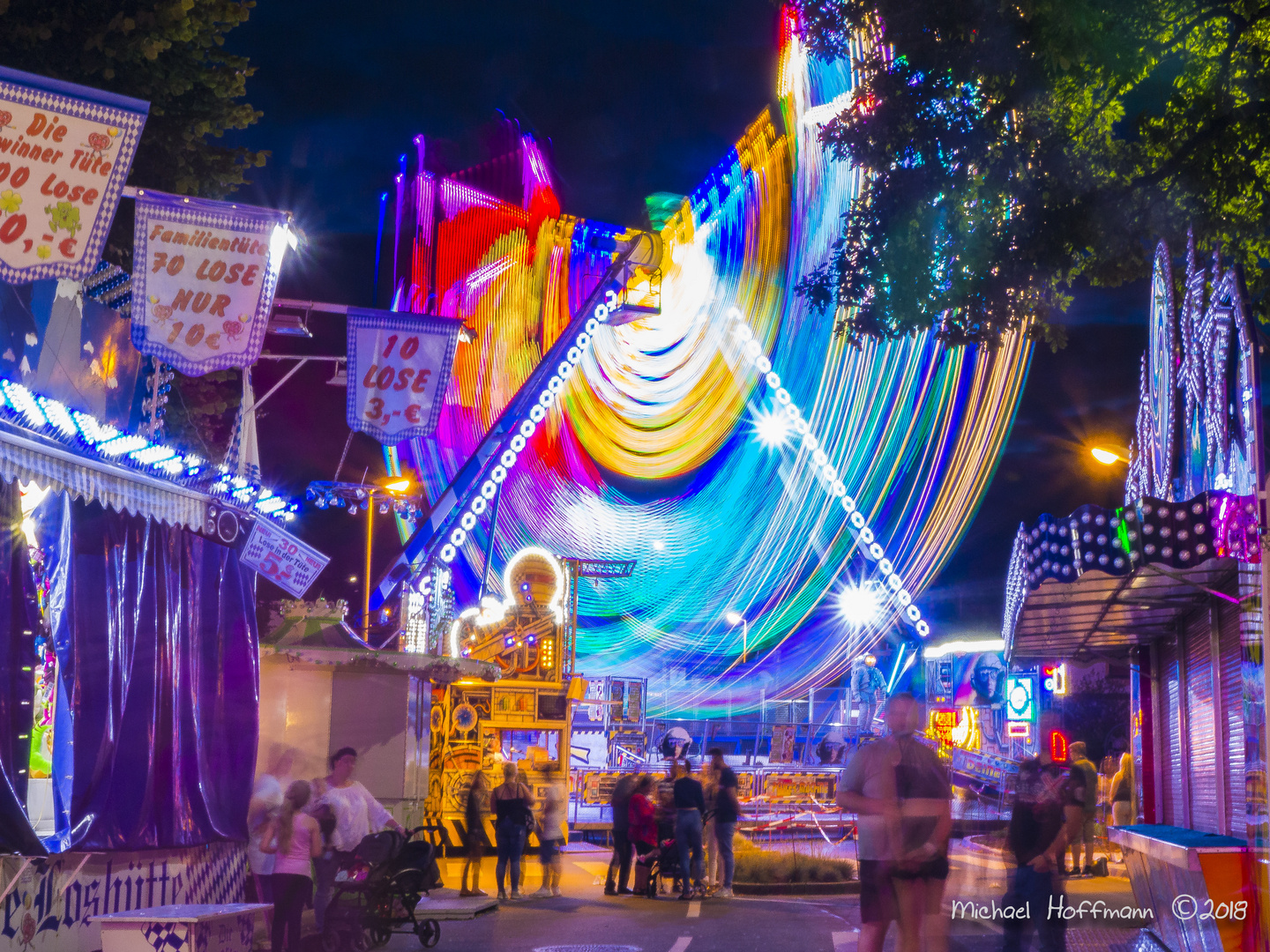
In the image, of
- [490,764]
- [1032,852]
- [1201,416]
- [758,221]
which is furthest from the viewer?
[758,221]

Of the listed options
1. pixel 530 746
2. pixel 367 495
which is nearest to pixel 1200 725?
pixel 530 746

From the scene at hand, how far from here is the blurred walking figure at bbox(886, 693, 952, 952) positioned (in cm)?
704

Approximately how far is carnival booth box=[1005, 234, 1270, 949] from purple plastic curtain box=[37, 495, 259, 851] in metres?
7.92

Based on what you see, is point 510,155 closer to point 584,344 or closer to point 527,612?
point 584,344

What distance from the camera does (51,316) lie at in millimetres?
10695

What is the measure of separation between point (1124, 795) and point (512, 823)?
872 centimetres

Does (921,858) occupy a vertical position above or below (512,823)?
above

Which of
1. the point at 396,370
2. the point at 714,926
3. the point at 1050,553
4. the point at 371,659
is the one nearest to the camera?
the point at 1050,553

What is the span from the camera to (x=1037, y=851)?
848cm

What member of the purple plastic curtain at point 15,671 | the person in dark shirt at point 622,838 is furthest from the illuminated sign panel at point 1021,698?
the purple plastic curtain at point 15,671

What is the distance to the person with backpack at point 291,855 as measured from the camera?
30.8ft

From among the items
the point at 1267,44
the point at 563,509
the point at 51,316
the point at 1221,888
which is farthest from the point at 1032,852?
the point at 563,509

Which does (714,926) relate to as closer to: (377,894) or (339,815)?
(377,894)

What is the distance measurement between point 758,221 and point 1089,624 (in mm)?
15829
